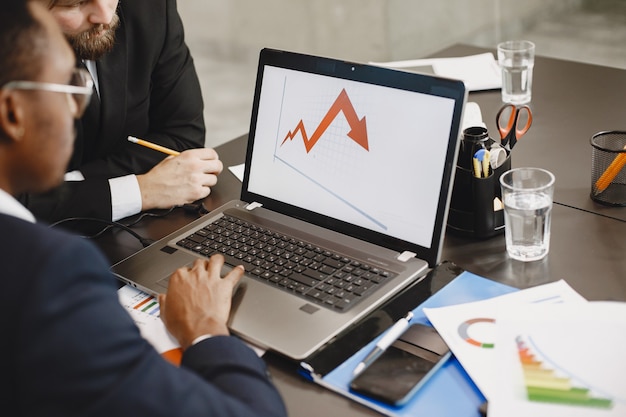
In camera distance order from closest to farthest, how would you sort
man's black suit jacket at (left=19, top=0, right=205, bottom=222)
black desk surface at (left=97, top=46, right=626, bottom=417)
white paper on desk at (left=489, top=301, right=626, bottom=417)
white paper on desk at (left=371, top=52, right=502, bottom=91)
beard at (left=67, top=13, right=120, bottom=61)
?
white paper on desk at (left=489, top=301, right=626, bottom=417)
black desk surface at (left=97, top=46, right=626, bottom=417)
beard at (left=67, top=13, right=120, bottom=61)
man's black suit jacket at (left=19, top=0, right=205, bottom=222)
white paper on desk at (left=371, top=52, right=502, bottom=91)

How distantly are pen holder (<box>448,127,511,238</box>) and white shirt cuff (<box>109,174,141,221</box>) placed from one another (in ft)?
2.13

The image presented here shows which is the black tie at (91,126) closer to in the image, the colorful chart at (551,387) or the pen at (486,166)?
the pen at (486,166)

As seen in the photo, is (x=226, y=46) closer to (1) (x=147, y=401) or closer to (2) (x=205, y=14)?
(2) (x=205, y=14)

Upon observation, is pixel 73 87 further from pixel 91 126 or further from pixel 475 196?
pixel 91 126

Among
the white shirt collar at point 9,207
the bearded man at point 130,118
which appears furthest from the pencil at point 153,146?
the white shirt collar at point 9,207

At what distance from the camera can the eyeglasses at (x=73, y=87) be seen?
841 mm

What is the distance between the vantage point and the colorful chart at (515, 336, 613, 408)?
96 cm

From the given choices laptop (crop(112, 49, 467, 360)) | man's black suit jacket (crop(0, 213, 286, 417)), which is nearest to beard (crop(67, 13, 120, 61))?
laptop (crop(112, 49, 467, 360))

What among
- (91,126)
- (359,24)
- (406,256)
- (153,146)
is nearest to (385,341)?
(406,256)

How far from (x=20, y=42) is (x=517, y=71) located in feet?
4.51

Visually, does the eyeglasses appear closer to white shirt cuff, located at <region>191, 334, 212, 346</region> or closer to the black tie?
white shirt cuff, located at <region>191, 334, 212, 346</region>

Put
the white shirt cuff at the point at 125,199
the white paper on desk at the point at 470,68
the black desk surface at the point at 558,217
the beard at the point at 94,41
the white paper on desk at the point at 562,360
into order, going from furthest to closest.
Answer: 1. the white paper on desk at the point at 470,68
2. the beard at the point at 94,41
3. the white shirt cuff at the point at 125,199
4. the black desk surface at the point at 558,217
5. the white paper on desk at the point at 562,360

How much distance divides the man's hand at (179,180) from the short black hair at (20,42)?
0.77 metres

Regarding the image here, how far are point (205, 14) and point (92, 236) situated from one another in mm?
→ 3041
